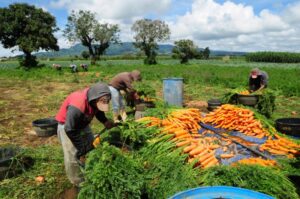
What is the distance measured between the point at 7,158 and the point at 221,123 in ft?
16.9

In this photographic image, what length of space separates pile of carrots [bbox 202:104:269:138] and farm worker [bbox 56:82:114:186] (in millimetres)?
4099

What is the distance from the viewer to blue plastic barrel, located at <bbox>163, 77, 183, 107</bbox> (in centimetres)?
948

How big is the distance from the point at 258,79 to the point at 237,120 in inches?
90.4

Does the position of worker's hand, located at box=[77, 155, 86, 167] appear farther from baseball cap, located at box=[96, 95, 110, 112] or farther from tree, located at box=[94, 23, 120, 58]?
tree, located at box=[94, 23, 120, 58]

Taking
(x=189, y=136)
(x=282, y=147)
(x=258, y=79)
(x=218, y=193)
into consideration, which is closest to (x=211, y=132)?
(x=189, y=136)

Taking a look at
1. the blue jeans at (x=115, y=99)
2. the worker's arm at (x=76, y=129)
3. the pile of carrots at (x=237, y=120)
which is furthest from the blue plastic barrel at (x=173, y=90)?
the worker's arm at (x=76, y=129)

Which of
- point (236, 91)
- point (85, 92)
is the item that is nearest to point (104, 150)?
point (85, 92)

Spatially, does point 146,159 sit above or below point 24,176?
above

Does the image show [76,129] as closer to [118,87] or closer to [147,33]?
[118,87]

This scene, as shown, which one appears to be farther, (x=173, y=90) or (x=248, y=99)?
(x=173, y=90)

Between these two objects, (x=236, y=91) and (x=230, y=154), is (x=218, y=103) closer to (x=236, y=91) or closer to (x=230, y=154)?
(x=236, y=91)

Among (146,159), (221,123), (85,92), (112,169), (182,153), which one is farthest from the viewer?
(221,123)

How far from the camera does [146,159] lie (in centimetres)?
450

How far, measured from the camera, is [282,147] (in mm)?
5793
